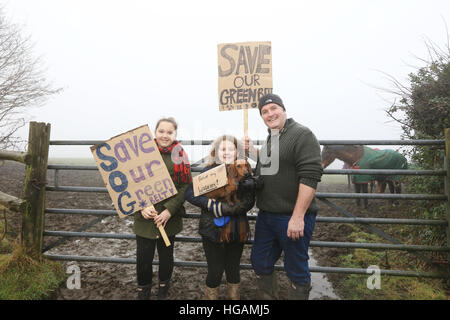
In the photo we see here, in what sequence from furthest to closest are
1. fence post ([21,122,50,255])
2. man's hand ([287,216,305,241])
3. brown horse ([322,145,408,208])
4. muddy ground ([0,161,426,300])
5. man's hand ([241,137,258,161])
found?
brown horse ([322,145,408,208]) → fence post ([21,122,50,255]) → muddy ground ([0,161,426,300]) → man's hand ([241,137,258,161]) → man's hand ([287,216,305,241])

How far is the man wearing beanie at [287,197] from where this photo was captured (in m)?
1.98

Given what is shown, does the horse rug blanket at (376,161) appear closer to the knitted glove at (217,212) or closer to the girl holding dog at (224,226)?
the girl holding dog at (224,226)

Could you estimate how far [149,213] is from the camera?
87.8 inches

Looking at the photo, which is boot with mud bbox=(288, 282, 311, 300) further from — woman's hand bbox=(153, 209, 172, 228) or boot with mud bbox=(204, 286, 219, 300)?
woman's hand bbox=(153, 209, 172, 228)

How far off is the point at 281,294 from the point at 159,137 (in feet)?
7.21

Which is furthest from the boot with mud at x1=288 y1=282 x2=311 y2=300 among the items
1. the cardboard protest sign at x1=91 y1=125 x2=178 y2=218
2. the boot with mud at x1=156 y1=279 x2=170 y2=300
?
the cardboard protest sign at x1=91 y1=125 x2=178 y2=218

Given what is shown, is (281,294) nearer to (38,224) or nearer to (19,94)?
(38,224)

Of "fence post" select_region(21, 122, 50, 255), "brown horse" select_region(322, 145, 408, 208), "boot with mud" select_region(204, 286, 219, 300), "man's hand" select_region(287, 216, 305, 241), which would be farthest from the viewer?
"brown horse" select_region(322, 145, 408, 208)

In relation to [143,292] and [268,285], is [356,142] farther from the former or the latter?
[143,292]

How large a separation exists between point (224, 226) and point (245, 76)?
1.72 m

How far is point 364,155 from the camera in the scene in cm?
703

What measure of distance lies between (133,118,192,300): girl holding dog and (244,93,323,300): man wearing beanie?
2.36 feet

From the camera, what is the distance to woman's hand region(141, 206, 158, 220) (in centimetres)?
223

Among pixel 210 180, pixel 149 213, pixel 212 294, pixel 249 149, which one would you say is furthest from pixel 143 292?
pixel 249 149
